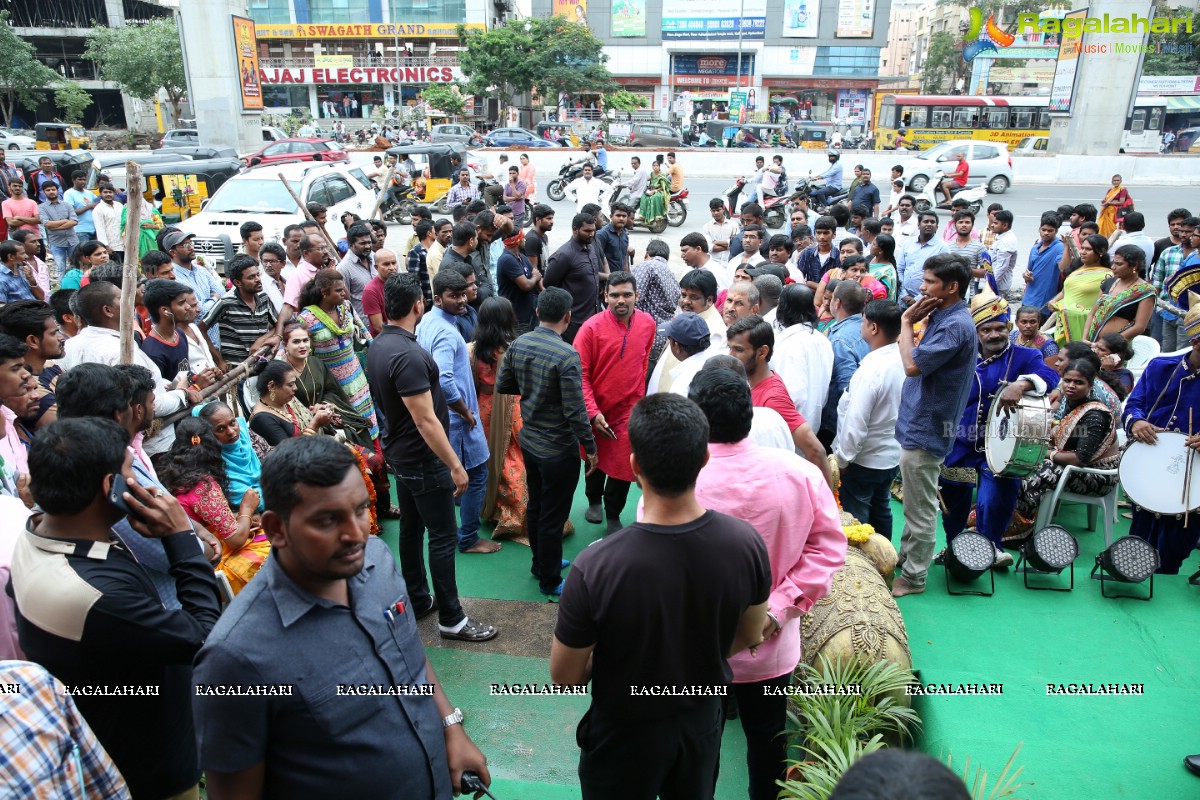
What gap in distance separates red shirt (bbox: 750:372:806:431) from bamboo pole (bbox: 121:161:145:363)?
9.85 ft

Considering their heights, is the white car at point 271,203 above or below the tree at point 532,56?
below

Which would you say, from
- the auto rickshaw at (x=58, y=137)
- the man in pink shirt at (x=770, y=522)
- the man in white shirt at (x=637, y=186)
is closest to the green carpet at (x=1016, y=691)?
the man in pink shirt at (x=770, y=522)

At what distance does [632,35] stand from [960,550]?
181 ft

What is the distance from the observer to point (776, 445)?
314 centimetres

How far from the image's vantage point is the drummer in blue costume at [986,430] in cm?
438

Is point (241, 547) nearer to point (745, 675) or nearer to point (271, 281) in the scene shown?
point (745, 675)

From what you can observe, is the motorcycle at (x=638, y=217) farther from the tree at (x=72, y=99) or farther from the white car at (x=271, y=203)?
the tree at (x=72, y=99)

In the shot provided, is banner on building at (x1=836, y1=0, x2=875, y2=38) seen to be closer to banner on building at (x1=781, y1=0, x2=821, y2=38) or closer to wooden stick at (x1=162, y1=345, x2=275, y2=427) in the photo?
banner on building at (x1=781, y1=0, x2=821, y2=38)

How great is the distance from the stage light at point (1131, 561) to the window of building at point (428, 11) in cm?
5511

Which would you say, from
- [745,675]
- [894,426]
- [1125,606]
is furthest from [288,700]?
[1125,606]

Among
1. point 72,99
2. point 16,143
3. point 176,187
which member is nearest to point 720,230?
point 176,187

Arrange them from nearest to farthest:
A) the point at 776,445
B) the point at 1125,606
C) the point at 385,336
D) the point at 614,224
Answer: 1. the point at 776,445
2. the point at 385,336
3. the point at 1125,606
4. the point at 614,224

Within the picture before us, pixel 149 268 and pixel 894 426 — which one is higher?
pixel 149 268

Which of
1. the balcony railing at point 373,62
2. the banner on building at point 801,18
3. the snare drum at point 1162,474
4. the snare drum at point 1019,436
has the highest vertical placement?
the banner on building at point 801,18
